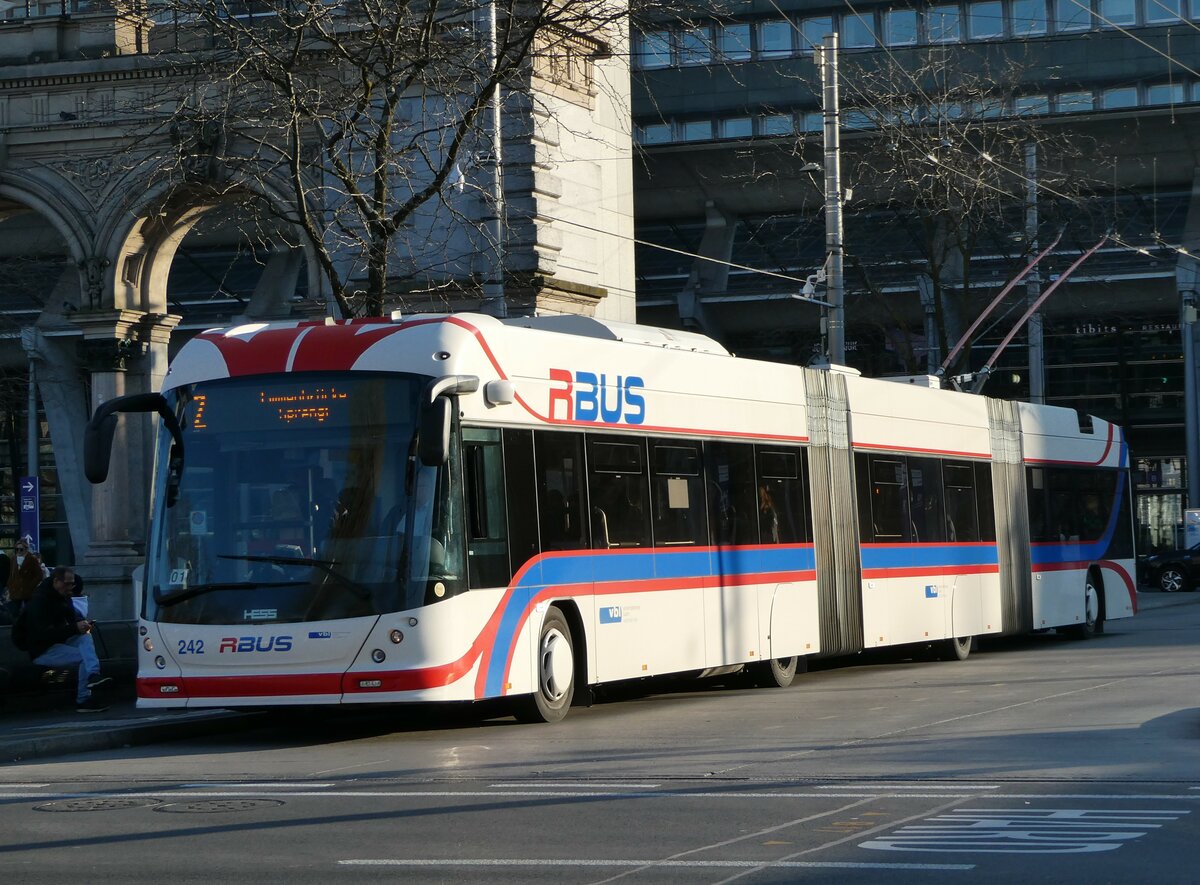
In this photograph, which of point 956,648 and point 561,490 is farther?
point 956,648

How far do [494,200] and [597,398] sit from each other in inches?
235

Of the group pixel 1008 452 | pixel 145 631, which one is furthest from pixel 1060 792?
pixel 1008 452

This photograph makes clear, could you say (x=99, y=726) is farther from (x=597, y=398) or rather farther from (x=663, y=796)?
(x=663, y=796)

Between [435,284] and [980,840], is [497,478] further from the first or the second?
[435,284]

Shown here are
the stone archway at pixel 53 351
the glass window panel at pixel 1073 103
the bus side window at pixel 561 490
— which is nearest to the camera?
the bus side window at pixel 561 490

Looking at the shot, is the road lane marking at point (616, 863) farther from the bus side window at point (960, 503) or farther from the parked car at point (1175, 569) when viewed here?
the parked car at point (1175, 569)

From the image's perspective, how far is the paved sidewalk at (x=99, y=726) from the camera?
569 inches

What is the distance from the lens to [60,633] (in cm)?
1712

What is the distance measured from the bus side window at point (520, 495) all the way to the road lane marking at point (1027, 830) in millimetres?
5738

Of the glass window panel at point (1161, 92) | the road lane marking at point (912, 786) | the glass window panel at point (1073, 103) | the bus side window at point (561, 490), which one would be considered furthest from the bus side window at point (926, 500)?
the glass window panel at point (1161, 92)

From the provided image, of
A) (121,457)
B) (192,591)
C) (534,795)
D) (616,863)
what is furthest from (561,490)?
(121,457)

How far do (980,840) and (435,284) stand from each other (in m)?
16.2

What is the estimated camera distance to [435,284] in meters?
24.1

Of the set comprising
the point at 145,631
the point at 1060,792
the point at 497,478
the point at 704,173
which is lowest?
the point at 1060,792
